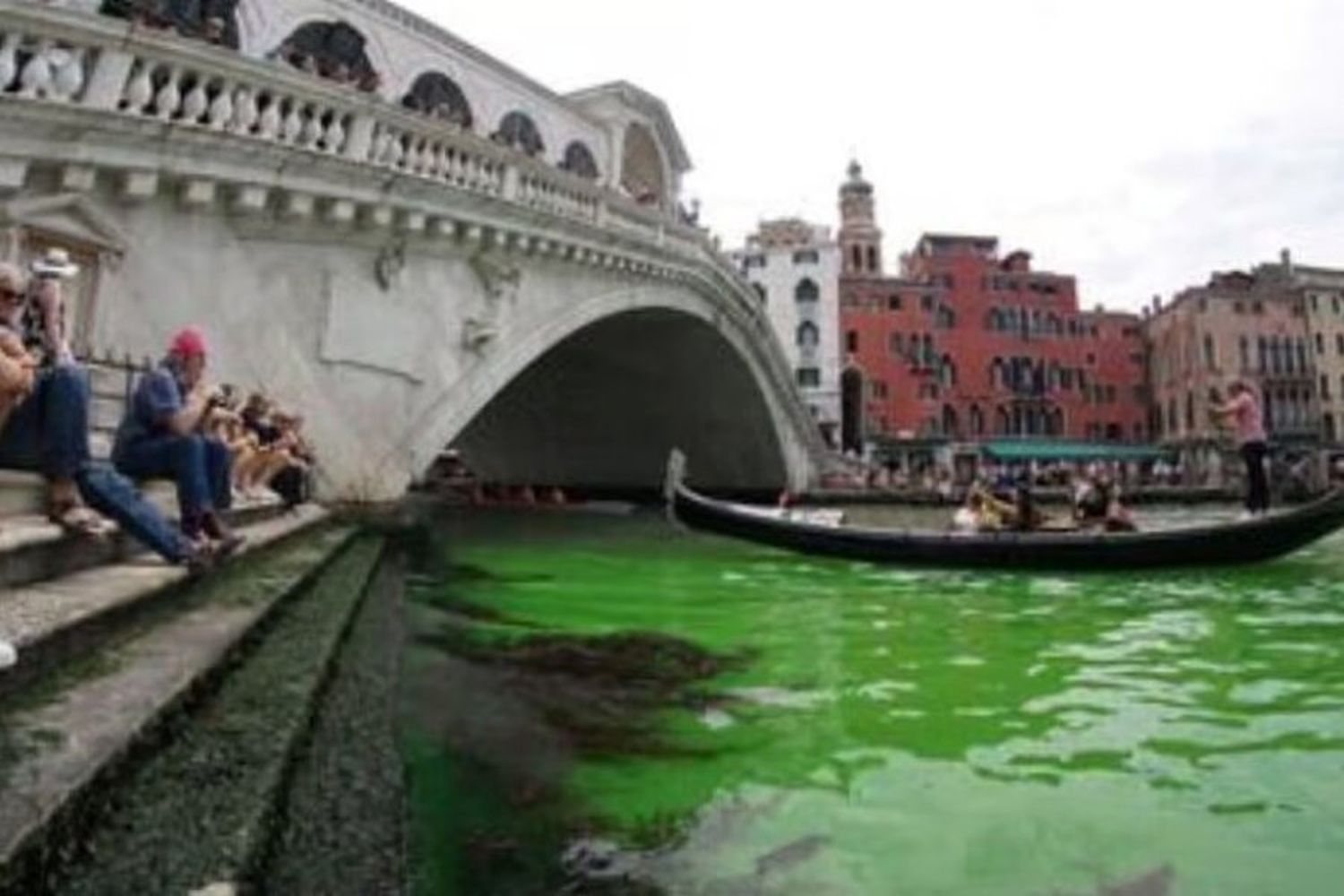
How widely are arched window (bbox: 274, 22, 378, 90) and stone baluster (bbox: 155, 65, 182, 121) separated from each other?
7127 millimetres

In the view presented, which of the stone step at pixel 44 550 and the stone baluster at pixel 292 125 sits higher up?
the stone baluster at pixel 292 125

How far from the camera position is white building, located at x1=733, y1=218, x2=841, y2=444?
4744 cm

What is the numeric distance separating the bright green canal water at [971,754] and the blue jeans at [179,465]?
4.51 feet

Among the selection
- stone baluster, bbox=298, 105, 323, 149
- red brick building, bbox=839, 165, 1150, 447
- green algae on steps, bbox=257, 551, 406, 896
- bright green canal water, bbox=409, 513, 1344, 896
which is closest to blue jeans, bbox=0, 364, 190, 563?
green algae on steps, bbox=257, 551, 406, 896

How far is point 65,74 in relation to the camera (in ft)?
24.6

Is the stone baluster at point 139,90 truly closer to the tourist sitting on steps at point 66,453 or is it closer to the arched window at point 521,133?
the tourist sitting on steps at point 66,453

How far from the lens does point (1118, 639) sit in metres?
6.39

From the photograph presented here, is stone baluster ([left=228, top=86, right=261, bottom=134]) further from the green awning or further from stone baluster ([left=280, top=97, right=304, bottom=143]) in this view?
the green awning

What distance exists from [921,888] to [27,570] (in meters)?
2.72

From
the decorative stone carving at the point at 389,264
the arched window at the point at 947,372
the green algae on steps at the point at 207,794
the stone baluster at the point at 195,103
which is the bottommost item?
the green algae on steps at the point at 207,794

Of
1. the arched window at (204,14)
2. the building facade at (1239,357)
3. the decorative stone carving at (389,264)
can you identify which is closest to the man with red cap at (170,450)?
the decorative stone carving at (389,264)

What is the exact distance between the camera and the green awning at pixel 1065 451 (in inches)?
Result: 1799

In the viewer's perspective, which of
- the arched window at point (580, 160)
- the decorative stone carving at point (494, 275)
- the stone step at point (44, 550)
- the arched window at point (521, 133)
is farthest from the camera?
the arched window at point (580, 160)

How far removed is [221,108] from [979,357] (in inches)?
1672
